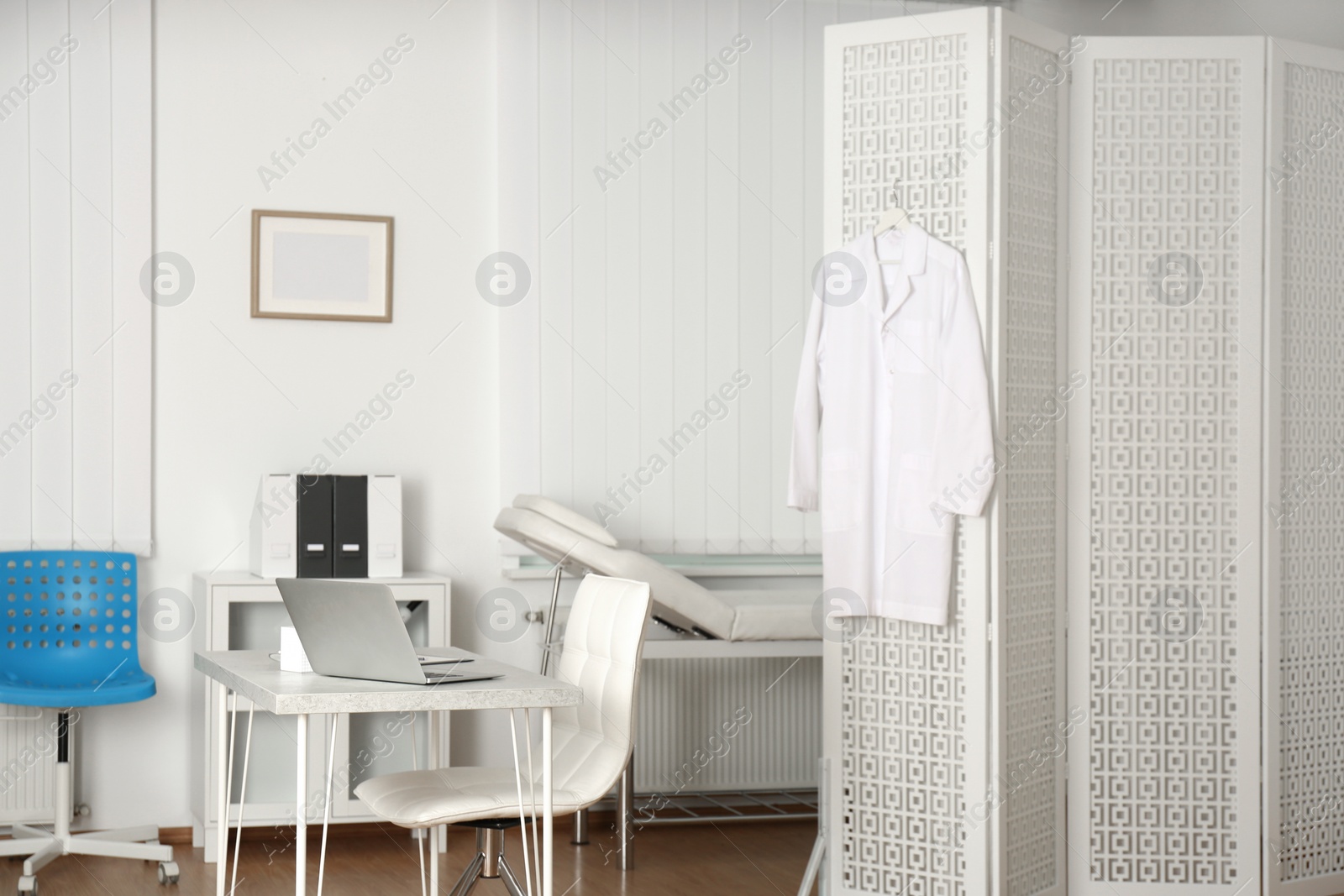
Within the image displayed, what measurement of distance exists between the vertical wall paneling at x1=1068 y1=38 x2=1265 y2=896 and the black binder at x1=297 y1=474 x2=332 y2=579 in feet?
7.51

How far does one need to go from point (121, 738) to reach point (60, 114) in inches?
82.4

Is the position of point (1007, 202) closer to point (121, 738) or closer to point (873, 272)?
point (873, 272)

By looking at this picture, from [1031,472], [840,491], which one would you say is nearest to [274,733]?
[840,491]

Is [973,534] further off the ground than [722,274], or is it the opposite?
[722,274]

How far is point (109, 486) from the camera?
427 centimetres

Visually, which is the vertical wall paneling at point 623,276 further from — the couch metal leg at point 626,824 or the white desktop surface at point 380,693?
the white desktop surface at point 380,693

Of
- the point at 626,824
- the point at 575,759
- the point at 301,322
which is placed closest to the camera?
the point at 575,759

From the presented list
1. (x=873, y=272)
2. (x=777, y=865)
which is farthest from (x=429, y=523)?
(x=873, y=272)

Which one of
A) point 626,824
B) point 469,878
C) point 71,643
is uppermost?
point 71,643

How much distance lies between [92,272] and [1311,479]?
387 centimetres

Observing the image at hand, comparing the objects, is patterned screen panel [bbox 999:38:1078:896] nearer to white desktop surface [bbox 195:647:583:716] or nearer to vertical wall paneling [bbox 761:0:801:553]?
white desktop surface [bbox 195:647:583:716]

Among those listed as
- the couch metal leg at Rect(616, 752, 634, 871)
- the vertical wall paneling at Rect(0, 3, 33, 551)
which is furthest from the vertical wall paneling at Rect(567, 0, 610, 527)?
the vertical wall paneling at Rect(0, 3, 33, 551)

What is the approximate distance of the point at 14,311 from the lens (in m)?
4.21

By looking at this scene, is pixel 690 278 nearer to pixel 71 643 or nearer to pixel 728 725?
pixel 728 725
